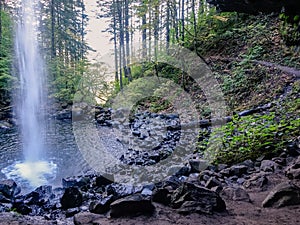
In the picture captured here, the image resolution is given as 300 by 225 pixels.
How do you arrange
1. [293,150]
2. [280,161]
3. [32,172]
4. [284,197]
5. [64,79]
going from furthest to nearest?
[64,79] → [32,172] → [293,150] → [280,161] → [284,197]

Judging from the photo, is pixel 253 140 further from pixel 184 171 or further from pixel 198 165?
pixel 184 171

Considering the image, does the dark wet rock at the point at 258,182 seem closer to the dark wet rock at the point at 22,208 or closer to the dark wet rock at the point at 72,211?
the dark wet rock at the point at 72,211

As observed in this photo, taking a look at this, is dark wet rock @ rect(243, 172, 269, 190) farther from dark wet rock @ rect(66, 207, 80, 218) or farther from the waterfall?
the waterfall

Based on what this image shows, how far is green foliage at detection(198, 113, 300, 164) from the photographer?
14.8 feet

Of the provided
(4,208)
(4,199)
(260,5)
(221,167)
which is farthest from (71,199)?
(260,5)

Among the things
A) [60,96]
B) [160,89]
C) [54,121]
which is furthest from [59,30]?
[160,89]

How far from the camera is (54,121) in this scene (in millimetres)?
14648

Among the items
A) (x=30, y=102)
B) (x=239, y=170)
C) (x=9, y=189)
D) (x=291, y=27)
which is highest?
(x=291, y=27)

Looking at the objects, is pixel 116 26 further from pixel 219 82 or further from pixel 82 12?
pixel 219 82

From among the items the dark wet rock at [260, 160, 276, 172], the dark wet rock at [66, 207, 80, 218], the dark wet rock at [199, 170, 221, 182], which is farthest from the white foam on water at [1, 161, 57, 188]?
the dark wet rock at [260, 160, 276, 172]

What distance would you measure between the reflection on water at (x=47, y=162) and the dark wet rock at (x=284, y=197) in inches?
171

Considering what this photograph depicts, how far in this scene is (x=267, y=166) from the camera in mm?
3857

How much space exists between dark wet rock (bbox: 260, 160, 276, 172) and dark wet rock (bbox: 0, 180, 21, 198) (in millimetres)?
4218

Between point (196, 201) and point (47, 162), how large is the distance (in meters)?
5.54
